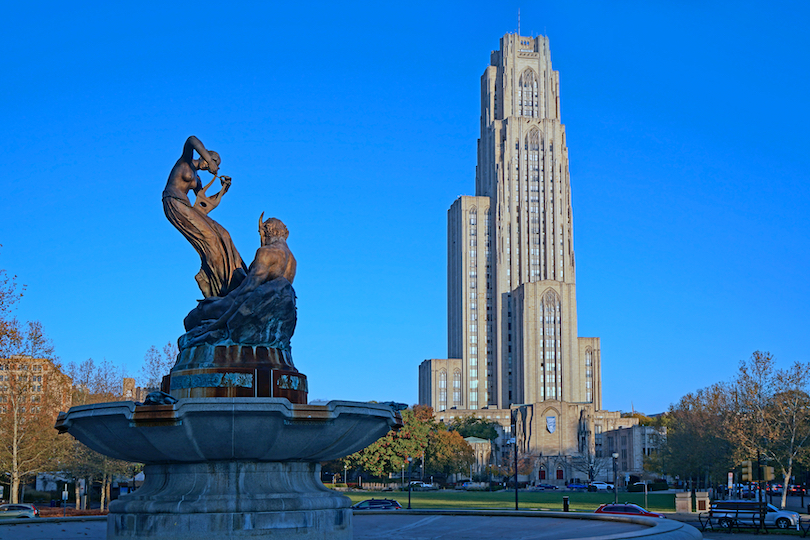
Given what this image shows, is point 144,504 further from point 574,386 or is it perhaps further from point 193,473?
point 574,386

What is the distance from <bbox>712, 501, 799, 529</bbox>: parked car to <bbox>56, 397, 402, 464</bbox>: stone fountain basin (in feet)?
80.2

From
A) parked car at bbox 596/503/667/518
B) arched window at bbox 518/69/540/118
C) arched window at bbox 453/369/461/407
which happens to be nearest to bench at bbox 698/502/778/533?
parked car at bbox 596/503/667/518

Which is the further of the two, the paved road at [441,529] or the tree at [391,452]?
the tree at [391,452]

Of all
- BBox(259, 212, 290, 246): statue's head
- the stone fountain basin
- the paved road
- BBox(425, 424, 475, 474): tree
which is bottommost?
BBox(425, 424, 475, 474): tree

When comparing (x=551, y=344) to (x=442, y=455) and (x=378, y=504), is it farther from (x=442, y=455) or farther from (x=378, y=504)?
(x=378, y=504)

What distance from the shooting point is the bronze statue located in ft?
51.9

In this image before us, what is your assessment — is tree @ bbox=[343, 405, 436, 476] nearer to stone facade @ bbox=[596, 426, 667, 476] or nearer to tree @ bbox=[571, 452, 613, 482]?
tree @ bbox=[571, 452, 613, 482]

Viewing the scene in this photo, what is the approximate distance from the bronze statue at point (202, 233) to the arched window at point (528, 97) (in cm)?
13791

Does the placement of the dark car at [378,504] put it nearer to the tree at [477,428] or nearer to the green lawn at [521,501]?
the green lawn at [521,501]

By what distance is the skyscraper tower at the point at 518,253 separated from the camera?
13850cm

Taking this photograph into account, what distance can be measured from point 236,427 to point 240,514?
1.44 m

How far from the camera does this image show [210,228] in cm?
1602

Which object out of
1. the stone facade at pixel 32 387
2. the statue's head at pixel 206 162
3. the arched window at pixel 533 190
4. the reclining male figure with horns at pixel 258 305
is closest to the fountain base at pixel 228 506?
the reclining male figure with horns at pixel 258 305

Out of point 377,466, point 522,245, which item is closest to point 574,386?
point 522,245
